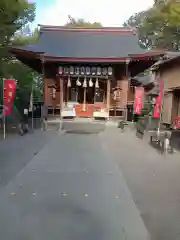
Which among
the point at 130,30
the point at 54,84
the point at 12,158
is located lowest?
the point at 12,158

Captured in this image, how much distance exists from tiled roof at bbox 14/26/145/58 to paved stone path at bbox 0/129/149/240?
12.3 metres

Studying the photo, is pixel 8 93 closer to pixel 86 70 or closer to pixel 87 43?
pixel 86 70

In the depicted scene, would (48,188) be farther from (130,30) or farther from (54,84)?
(130,30)

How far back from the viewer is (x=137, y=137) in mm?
14078

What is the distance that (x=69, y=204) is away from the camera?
194 inches

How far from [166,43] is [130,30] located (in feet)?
59.2

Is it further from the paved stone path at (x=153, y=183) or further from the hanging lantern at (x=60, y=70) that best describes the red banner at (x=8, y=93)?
the hanging lantern at (x=60, y=70)

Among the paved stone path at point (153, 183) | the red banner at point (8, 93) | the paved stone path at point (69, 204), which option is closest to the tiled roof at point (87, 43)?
Answer: the red banner at point (8, 93)

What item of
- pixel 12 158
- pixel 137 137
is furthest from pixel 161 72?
pixel 12 158

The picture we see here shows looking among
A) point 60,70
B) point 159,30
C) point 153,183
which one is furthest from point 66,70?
point 159,30

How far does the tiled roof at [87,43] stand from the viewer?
63.1 ft

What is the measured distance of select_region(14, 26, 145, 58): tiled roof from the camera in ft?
63.1

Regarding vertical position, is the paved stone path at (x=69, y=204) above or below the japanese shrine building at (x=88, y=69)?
below

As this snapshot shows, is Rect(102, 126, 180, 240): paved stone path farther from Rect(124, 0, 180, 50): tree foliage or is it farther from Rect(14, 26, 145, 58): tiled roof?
Rect(124, 0, 180, 50): tree foliage
